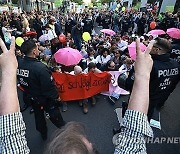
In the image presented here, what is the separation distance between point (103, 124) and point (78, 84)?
1.32 m

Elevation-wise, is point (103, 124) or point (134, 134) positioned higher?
point (134, 134)

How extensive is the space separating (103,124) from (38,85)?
6.47 ft

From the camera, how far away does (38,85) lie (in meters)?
3.24

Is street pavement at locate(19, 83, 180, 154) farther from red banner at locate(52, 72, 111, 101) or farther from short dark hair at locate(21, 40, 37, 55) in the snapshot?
short dark hair at locate(21, 40, 37, 55)

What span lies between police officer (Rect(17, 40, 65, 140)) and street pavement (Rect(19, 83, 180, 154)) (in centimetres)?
78

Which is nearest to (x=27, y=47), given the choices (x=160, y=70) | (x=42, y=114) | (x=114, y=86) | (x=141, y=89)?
(x=42, y=114)

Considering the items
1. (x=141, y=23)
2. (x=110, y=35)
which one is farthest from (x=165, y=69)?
(x=141, y=23)

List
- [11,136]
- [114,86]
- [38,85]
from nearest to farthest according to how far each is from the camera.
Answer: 1. [11,136]
2. [38,85]
3. [114,86]

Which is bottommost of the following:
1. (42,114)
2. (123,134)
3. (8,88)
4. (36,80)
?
(42,114)

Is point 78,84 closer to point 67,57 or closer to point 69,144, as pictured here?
point 67,57

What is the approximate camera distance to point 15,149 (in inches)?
37.2

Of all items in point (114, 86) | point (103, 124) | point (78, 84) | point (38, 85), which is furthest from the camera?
point (114, 86)

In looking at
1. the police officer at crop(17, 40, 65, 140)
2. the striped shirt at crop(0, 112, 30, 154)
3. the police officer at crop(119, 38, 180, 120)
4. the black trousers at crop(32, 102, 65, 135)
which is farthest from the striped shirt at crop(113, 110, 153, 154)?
the black trousers at crop(32, 102, 65, 135)

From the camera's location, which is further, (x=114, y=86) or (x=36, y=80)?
(x=114, y=86)
